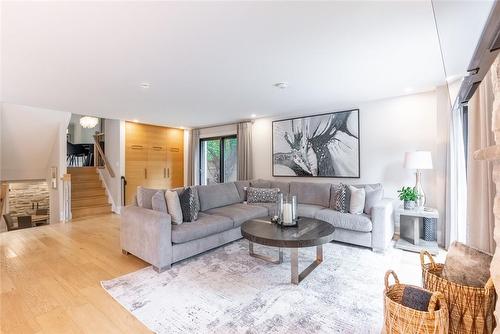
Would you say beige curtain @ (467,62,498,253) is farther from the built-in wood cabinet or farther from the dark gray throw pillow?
the built-in wood cabinet

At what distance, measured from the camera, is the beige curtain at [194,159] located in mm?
6949

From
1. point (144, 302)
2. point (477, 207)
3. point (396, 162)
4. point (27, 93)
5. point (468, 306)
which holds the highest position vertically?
point (27, 93)

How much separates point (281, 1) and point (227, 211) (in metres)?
2.86

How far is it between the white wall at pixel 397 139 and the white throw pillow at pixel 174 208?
3094mm

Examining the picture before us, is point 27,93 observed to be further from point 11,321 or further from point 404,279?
point 404,279

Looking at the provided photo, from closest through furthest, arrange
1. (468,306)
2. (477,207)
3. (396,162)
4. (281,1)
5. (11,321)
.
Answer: (468,306) → (477,207) → (281,1) → (11,321) → (396,162)

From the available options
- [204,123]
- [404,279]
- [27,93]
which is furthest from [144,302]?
[204,123]

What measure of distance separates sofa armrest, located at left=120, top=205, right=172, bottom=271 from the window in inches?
141

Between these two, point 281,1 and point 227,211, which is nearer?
point 281,1

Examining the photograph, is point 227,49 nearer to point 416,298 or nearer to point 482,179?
point 482,179

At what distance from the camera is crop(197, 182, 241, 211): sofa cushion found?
3910 mm

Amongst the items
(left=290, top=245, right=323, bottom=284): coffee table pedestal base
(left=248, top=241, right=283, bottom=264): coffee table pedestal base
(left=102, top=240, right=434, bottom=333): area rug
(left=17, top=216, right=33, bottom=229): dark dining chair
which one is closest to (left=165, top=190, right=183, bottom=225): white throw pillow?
(left=102, top=240, right=434, bottom=333): area rug

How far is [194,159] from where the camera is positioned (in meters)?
6.96

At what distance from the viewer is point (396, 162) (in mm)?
3943
